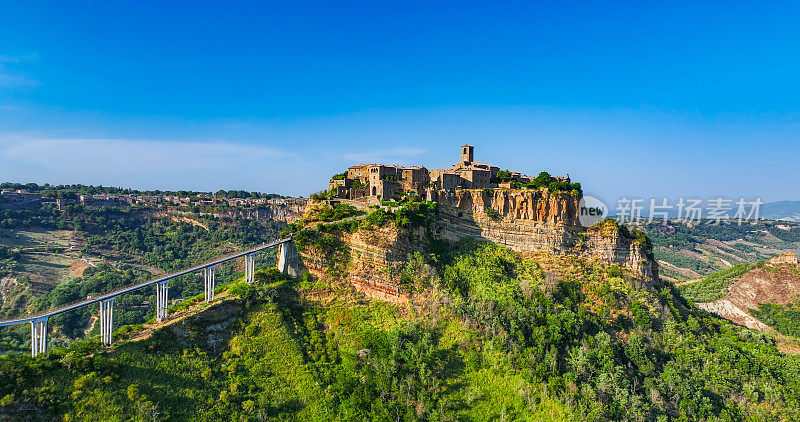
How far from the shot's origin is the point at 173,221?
106938 mm

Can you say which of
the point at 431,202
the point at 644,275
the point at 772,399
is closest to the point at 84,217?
the point at 431,202

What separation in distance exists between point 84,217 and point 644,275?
117823 mm

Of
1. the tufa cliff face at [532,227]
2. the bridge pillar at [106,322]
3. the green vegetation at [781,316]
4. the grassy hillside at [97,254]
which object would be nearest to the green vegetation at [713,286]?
the green vegetation at [781,316]

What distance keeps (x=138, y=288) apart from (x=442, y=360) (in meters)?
27.4

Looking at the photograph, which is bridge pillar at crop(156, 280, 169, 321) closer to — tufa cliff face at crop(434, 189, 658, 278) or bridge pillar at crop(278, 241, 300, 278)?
bridge pillar at crop(278, 241, 300, 278)

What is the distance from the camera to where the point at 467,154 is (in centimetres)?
7256

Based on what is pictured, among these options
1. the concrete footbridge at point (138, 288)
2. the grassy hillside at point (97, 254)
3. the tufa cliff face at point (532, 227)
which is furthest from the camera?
the grassy hillside at point (97, 254)

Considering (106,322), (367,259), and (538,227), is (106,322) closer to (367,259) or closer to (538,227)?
(367,259)

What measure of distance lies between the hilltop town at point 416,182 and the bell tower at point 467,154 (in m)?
5.55

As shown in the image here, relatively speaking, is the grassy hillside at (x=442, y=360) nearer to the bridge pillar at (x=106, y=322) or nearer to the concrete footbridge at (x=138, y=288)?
the bridge pillar at (x=106, y=322)

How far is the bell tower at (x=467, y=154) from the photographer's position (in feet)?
238

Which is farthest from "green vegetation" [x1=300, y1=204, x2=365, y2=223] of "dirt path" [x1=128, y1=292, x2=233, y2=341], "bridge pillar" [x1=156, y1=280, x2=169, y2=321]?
"bridge pillar" [x1=156, y1=280, x2=169, y2=321]

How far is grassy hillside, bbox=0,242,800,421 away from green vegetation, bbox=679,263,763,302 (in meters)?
30.5

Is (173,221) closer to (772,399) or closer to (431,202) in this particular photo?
(431,202)
